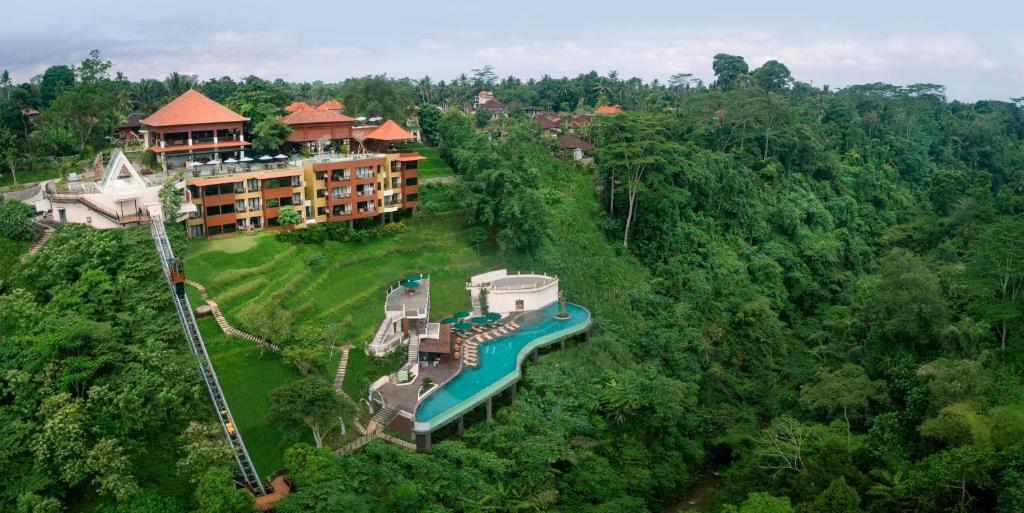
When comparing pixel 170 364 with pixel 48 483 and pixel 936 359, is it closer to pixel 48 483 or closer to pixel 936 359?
pixel 48 483

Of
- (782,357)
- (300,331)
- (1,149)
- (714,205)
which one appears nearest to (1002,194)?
(714,205)

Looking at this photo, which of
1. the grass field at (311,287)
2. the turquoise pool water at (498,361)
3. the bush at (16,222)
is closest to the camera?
the grass field at (311,287)

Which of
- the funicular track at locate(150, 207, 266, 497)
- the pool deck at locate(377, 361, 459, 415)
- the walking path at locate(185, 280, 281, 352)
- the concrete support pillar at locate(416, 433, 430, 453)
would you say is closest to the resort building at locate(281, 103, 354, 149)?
the funicular track at locate(150, 207, 266, 497)

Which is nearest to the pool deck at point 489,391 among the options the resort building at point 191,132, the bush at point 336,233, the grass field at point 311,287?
the grass field at point 311,287

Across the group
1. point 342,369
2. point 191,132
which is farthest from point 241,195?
point 342,369

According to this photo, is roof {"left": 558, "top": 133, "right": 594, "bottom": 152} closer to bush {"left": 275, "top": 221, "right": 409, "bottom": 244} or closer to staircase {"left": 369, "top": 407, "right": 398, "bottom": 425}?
bush {"left": 275, "top": 221, "right": 409, "bottom": 244}

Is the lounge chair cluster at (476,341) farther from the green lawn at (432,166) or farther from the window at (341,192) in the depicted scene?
the green lawn at (432,166)

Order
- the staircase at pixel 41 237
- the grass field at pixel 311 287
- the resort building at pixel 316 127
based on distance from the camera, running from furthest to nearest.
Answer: the resort building at pixel 316 127
the staircase at pixel 41 237
the grass field at pixel 311 287
